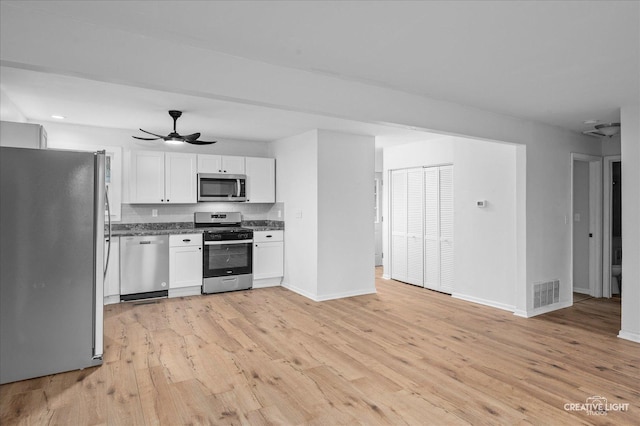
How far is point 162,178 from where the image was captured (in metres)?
5.63

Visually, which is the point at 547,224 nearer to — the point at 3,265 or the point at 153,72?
the point at 153,72

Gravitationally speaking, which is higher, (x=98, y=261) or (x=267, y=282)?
(x=98, y=261)

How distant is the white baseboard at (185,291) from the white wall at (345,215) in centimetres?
181

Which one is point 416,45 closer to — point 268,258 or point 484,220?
point 484,220

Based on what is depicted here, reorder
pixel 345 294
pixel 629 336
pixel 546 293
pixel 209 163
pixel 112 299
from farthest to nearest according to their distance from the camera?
pixel 209 163 < pixel 345 294 < pixel 112 299 < pixel 546 293 < pixel 629 336

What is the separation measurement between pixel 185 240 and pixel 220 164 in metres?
1.29

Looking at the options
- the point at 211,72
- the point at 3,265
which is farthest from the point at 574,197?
the point at 3,265

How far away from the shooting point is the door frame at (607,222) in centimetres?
554

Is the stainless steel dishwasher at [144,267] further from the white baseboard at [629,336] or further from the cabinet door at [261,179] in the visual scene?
the white baseboard at [629,336]

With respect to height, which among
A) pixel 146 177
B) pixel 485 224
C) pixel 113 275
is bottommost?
pixel 113 275

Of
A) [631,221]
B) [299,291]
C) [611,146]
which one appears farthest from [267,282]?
[611,146]

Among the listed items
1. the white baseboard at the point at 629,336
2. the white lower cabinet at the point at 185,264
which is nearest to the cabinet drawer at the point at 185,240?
the white lower cabinet at the point at 185,264

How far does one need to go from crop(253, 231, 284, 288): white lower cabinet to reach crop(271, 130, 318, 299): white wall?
0.10 metres

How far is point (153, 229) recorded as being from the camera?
577 cm
